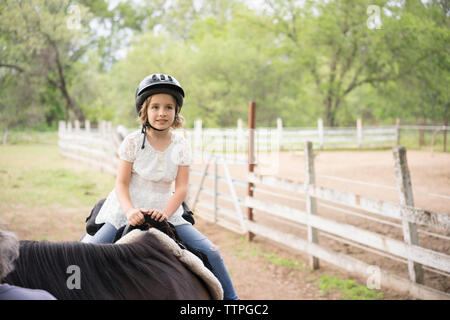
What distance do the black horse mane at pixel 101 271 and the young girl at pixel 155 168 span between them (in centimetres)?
37

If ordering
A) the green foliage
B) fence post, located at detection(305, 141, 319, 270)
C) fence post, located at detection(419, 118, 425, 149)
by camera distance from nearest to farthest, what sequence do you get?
the green foliage < fence post, located at detection(419, 118, 425, 149) < fence post, located at detection(305, 141, 319, 270)

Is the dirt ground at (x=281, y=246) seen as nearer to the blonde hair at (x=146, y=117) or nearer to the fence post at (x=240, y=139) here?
the blonde hair at (x=146, y=117)

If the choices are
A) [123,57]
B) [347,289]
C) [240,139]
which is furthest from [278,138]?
[123,57]

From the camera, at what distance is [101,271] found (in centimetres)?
100

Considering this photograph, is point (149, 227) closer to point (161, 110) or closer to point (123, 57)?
point (161, 110)

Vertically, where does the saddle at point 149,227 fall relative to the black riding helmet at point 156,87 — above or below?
below

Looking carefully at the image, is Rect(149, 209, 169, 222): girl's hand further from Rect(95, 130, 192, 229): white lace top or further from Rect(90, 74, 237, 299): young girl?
Rect(95, 130, 192, 229): white lace top

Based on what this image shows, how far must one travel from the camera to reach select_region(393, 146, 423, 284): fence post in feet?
10.8

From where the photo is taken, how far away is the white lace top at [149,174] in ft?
5.09

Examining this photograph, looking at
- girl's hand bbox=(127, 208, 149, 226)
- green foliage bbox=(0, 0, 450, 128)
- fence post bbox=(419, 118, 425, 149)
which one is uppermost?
green foliage bbox=(0, 0, 450, 128)

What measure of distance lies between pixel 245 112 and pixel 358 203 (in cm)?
1241

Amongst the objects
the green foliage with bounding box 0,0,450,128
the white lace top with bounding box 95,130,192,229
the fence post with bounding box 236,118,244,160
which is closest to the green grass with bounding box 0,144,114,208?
the green foliage with bounding box 0,0,450,128

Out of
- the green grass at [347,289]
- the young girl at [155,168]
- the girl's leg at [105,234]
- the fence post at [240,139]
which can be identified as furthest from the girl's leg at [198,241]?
the fence post at [240,139]

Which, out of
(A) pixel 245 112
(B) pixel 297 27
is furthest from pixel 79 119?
(B) pixel 297 27
